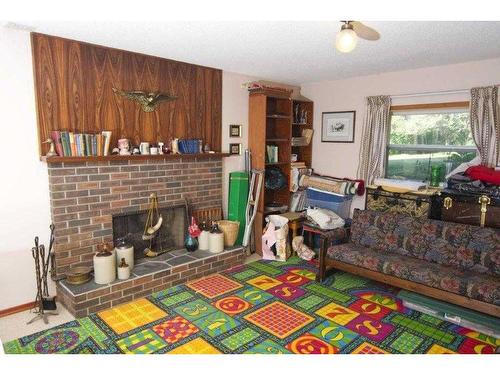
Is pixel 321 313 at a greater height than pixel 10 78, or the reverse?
pixel 10 78

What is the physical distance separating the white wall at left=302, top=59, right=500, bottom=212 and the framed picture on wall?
60 mm

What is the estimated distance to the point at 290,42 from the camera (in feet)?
10.1

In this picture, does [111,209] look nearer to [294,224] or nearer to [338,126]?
[294,224]

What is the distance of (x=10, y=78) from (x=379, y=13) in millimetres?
2961

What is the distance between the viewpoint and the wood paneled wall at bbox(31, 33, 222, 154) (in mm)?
3062

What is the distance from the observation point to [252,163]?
15.6 feet

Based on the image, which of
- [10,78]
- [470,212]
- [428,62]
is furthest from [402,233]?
[10,78]

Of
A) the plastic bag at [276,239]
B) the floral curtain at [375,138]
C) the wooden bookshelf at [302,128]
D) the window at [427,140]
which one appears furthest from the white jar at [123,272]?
the window at [427,140]

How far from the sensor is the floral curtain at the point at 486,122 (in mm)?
3629

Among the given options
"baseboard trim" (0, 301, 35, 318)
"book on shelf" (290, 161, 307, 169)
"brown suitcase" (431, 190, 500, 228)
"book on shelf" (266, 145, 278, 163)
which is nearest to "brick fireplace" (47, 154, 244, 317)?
"baseboard trim" (0, 301, 35, 318)

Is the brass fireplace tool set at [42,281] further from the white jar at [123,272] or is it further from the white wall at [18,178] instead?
the white jar at [123,272]

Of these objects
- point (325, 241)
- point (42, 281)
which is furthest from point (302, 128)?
point (42, 281)
